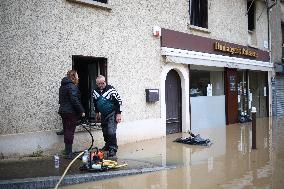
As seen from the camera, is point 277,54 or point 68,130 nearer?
point 68,130

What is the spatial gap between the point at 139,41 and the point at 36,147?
474 centimetres

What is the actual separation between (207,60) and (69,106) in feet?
24.7

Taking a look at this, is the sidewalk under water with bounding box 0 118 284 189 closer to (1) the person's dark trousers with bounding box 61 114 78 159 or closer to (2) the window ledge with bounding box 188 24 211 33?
(1) the person's dark trousers with bounding box 61 114 78 159

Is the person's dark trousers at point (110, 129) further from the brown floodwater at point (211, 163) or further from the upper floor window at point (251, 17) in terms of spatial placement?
the upper floor window at point (251, 17)

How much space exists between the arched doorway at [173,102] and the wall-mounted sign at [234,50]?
2727 millimetres

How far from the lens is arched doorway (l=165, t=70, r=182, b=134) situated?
12.9 m

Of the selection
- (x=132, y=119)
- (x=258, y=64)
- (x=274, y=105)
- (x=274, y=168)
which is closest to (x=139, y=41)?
(x=132, y=119)

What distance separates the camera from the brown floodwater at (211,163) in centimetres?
636

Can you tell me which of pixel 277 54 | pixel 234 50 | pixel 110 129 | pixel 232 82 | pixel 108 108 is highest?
pixel 277 54

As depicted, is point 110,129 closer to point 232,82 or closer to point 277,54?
point 232,82

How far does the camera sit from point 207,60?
13984 millimetres

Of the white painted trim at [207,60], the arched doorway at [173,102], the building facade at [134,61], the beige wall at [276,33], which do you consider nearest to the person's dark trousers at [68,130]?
the building facade at [134,61]

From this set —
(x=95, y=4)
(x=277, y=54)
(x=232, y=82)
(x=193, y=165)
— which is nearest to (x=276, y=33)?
(x=277, y=54)

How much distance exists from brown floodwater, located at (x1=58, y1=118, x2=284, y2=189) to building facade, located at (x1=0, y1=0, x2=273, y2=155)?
1.47m
